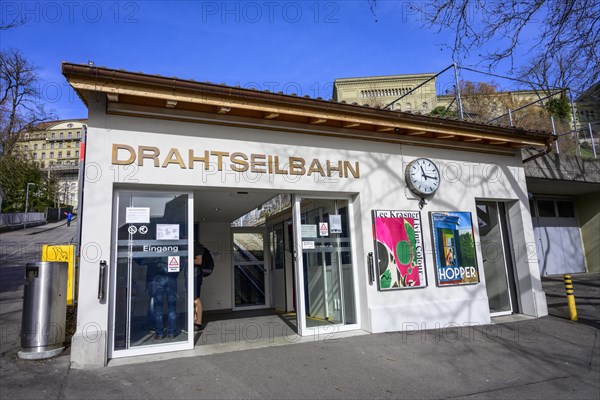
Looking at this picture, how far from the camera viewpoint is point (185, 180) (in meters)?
5.39

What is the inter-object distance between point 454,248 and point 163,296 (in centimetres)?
Result: 522

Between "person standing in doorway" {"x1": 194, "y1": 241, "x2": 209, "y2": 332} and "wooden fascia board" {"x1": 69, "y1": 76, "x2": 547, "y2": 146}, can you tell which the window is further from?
"person standing in doorway" {"x1": 194, "y1": 241, "x2": 209, "y2": 332}

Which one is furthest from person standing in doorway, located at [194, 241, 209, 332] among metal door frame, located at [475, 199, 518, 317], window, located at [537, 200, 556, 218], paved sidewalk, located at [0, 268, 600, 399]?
window, located at [537, 200, 556, 218]

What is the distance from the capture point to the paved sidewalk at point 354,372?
3877mm

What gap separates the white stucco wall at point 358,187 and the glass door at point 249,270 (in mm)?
4642

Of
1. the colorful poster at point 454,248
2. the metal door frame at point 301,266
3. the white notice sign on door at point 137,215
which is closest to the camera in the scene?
the white notice sign on door at point 137,215

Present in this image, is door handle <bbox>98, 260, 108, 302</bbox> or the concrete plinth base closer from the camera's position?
the concrete plinth base

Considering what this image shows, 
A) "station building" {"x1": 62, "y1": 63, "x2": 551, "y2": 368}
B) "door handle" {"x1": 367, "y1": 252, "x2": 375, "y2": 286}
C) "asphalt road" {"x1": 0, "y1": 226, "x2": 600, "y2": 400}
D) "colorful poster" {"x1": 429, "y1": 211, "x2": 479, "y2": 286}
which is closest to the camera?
"asphalt road" {"x1": 0, "y1": 226, "x2": 600, "y2": 400}

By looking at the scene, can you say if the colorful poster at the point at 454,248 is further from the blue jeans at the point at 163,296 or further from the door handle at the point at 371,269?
the blue jeans at the point at 163,296

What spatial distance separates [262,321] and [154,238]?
11.6 feet

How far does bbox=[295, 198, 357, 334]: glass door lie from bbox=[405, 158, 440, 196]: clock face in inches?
52.9

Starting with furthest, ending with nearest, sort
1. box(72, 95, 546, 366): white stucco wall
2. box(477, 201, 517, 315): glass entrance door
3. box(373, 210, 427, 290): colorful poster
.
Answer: box(477, 201, 517, 315): glass entrance door
box(373, 210, 427, 290): colorful poster
box(72, 95, 546, 366): white stucco wall

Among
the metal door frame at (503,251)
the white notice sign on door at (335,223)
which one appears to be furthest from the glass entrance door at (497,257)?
the white notice sign on door at (335,223)

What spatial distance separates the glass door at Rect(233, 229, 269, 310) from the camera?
409 inches
